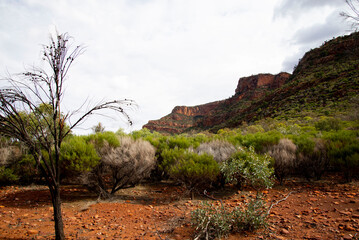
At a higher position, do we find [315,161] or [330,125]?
[330,125]

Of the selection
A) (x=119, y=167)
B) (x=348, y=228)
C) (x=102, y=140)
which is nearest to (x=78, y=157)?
(x=119, y=167)

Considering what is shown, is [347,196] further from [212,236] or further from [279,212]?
[212,236]

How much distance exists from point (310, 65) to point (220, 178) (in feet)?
176

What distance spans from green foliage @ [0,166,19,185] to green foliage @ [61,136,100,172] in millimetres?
3086

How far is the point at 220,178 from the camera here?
637cm

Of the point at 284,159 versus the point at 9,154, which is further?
the point at 9,154

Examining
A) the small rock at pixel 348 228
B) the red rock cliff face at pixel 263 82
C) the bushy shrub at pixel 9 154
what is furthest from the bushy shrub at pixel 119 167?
the red rock cliff face at pixel 263 82

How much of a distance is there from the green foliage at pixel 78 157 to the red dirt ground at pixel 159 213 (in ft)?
3.53

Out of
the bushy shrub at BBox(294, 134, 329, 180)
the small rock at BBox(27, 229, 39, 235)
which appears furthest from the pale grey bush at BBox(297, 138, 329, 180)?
the small rock at BBox(27, 229, 39, 235)

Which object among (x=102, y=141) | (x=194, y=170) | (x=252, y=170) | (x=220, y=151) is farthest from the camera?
(x=220, y=151)

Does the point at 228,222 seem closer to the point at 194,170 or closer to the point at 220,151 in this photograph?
the point at 194,170

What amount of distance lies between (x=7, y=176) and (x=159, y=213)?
634cm

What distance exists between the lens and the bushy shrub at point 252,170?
4.72m

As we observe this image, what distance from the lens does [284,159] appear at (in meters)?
6.27
